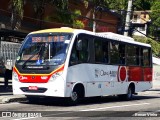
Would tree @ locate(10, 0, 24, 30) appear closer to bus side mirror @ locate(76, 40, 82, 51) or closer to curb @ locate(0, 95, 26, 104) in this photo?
curb @ locate(0, 95, 26, 104)

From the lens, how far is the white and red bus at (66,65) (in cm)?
1627

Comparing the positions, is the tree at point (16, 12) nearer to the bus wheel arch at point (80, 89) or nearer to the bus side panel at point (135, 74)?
the bus side panel at point (135, 74)

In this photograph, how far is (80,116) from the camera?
1337 cm

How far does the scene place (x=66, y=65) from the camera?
16266 mm

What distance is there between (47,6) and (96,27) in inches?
431

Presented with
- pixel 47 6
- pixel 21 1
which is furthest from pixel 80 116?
pixel 47 6

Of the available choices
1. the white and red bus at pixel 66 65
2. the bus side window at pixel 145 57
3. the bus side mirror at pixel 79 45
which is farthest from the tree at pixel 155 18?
the bus side mirror at pixel 79 45

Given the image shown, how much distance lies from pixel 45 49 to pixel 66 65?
1122 mm

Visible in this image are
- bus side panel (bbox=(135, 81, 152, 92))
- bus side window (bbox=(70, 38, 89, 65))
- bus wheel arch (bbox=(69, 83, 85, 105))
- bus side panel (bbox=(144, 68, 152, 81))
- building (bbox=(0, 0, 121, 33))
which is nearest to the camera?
bus side window (bbox=(70, 38, 89, 65))

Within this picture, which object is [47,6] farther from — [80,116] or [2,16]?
[80,116]

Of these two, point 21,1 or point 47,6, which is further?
point 47,6

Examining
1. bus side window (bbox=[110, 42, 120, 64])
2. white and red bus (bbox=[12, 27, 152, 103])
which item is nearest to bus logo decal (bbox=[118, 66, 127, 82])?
bus side window (bbox=[110, 42, 120, 64])

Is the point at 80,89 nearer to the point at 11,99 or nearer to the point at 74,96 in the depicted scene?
the point at 74,96

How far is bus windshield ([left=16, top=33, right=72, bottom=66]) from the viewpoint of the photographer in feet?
53.9
